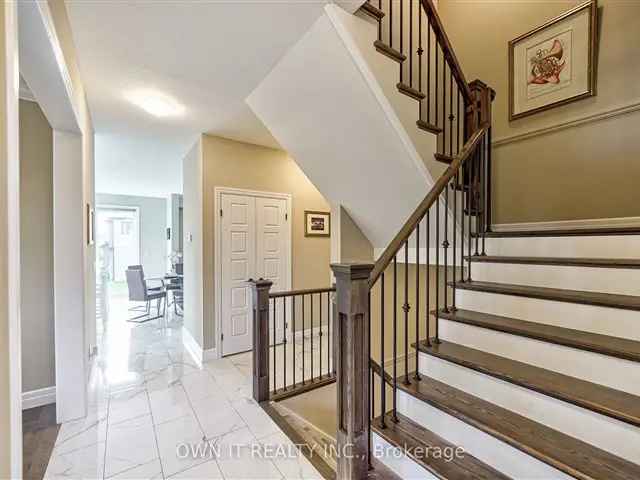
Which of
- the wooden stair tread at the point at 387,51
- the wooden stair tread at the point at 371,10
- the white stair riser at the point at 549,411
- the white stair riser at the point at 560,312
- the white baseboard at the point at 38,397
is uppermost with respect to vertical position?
the wooden stair tread at the point at 371,10

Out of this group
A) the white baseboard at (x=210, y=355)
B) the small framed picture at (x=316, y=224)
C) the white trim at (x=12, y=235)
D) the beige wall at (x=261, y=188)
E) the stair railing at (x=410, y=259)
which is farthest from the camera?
the small framed picture at (x=316, y=224)

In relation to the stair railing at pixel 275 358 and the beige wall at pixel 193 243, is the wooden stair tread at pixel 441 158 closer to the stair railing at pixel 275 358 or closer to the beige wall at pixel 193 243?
the stair railing at pixel 275 358

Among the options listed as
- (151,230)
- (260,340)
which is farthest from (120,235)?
(260,340)

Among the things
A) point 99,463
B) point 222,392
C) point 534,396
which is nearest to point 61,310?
point 99,463

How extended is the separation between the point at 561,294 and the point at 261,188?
3381mm

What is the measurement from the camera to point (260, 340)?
2719 mm

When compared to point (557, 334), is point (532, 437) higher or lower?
lower

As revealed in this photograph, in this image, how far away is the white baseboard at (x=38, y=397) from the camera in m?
2.57

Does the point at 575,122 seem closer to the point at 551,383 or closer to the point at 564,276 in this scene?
the point at 564,276

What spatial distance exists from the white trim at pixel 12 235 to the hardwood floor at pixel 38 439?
140 cm

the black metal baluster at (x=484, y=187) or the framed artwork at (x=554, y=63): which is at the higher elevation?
the framed artwork at (x=554, y=63)

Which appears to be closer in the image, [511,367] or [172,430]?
[511,367]

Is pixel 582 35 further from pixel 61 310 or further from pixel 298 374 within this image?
pixel 61 310

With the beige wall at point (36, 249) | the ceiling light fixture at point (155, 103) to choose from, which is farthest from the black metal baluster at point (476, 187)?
the beige wall at point (36, 249)
